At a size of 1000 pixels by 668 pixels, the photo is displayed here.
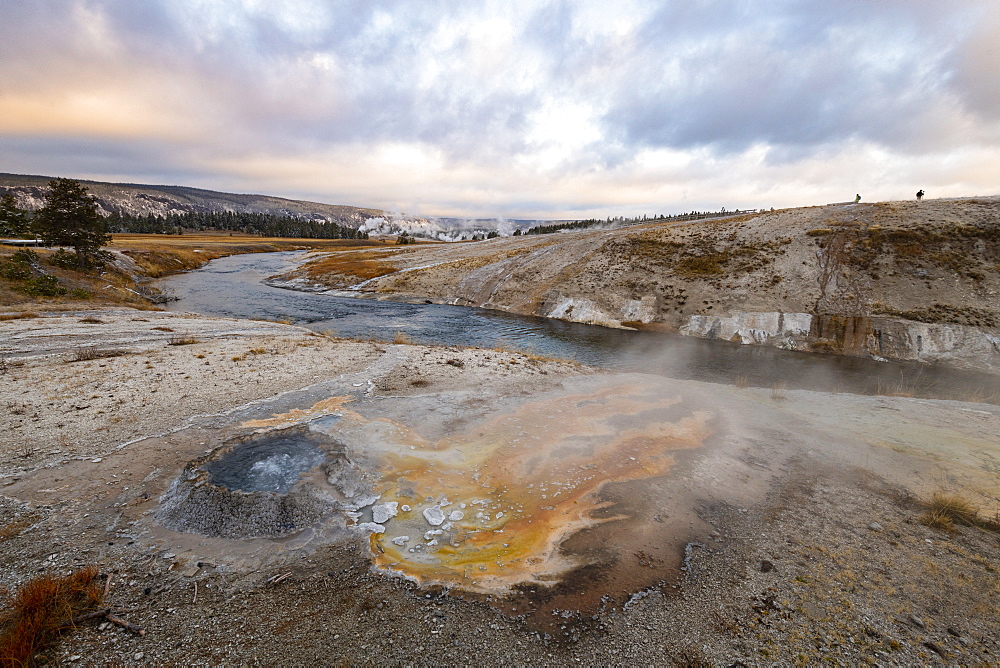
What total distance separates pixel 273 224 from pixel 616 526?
668 feet

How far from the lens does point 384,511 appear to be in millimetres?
8727

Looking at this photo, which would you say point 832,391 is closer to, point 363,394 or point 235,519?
point 363,394

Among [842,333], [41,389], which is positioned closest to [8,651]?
[41,389]

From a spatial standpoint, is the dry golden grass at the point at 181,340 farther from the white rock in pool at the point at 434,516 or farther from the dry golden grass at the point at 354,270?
the dry golden grass at the point at 354,270

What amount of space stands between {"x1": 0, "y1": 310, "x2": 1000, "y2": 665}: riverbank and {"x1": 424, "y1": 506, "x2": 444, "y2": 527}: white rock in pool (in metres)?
0.24

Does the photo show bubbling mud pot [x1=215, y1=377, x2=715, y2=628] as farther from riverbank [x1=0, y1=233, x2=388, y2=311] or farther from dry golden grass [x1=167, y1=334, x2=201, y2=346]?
riverbank [x1=0, y1=233, x2=388, y2=311]

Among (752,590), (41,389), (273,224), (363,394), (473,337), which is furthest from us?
(273,224)

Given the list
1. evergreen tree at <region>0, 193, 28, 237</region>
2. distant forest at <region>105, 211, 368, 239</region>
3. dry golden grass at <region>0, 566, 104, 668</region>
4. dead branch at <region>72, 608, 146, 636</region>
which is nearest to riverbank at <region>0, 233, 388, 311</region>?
evergreen tree at <region>0, 193, 28, 237</region>

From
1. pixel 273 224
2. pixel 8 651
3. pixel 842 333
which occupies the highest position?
pixel 273 224

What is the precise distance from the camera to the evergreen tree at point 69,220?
37.2 m

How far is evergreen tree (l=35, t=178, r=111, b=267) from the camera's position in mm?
37219

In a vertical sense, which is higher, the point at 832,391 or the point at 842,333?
the point at 842,333

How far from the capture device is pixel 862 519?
9156mm

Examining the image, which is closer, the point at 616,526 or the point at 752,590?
the point at 752,590
